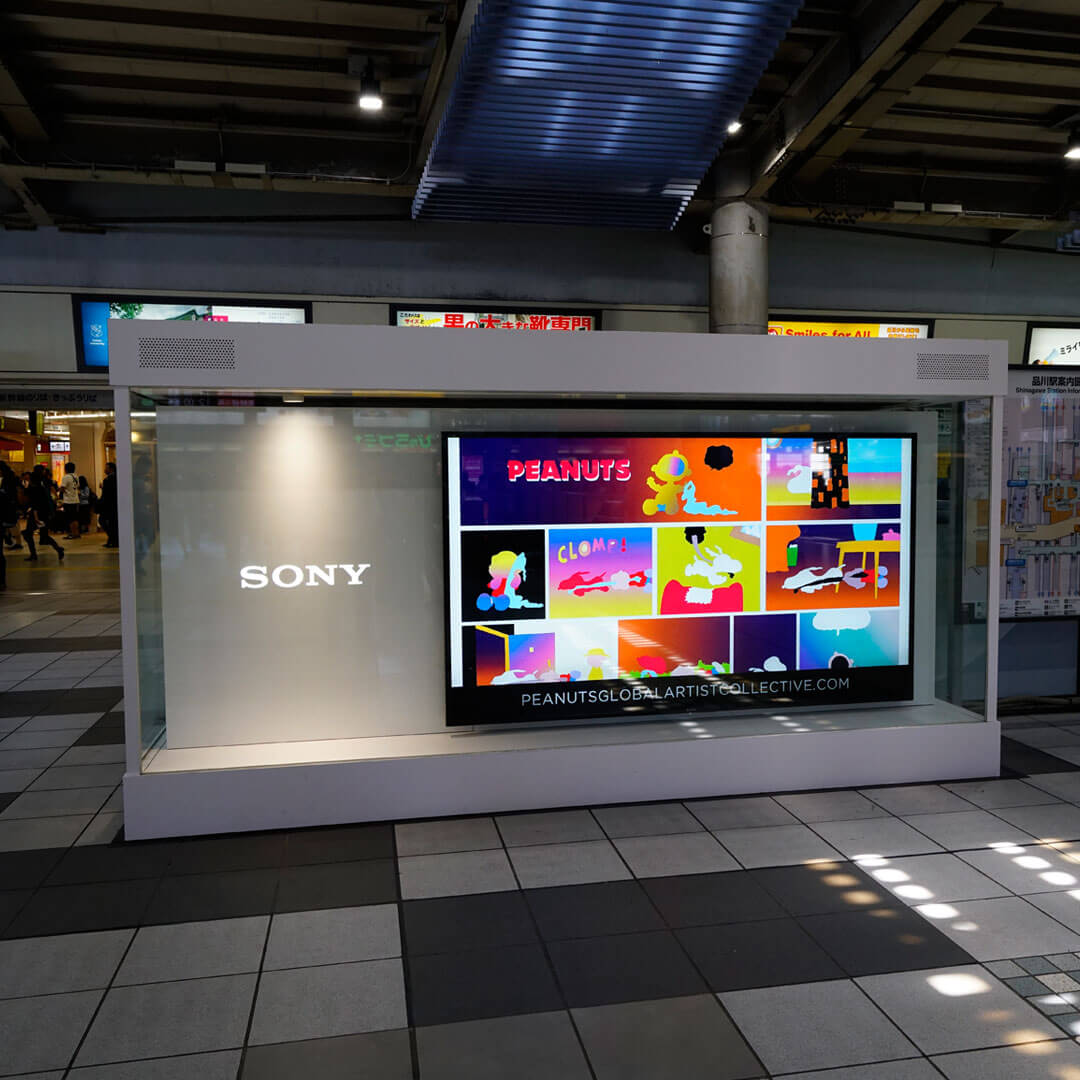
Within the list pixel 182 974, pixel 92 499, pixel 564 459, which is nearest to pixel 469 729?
pixel 564 459

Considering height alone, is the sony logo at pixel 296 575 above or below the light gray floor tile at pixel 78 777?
above

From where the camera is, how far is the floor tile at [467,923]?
2891 mm

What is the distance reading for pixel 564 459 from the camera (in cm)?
415

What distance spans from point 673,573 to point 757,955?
73.4 inches

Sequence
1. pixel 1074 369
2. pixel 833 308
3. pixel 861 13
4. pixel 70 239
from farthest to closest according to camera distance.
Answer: pixel 833 308
pixel 70 239
pixel 1074 369
pixel 861 13

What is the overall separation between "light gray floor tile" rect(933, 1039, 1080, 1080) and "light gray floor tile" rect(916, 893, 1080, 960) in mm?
458

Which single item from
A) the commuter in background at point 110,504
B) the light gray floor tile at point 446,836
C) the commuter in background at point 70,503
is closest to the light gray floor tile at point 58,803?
the light gray floor tile at point 446,836

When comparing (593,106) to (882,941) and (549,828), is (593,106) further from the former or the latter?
(882,941)

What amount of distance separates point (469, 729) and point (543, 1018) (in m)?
1.85

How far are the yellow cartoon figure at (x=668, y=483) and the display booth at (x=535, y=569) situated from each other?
2 centimetres

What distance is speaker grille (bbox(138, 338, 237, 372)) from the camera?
3.59 metres

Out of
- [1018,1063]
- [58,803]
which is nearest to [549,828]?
[1018,1063]

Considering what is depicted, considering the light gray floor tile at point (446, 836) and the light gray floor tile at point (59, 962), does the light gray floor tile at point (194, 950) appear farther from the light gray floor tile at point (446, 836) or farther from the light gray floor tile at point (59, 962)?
the light gray floor tile at point (446, 836)

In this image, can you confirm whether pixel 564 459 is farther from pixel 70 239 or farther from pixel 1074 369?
pixel 70 239
